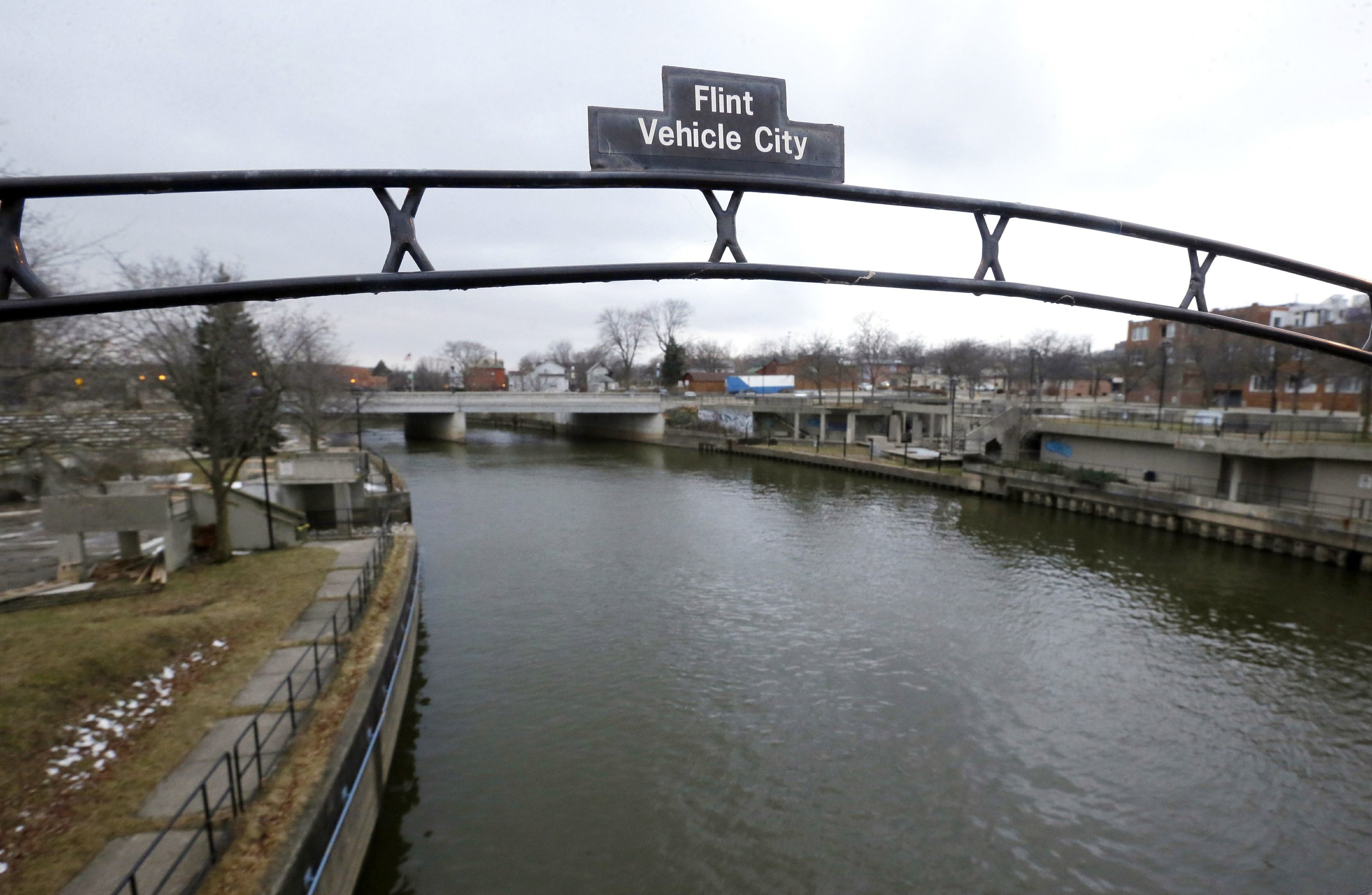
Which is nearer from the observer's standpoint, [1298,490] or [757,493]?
[1298,490]

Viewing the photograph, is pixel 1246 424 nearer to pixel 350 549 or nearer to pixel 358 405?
pixel 350 549

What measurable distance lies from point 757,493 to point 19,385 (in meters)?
28.3

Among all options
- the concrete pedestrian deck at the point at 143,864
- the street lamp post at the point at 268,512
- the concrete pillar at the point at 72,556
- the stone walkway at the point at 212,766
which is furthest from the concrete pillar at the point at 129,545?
the concrete pedestrian deck at the point at 143,864

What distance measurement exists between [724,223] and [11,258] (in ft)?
9.54

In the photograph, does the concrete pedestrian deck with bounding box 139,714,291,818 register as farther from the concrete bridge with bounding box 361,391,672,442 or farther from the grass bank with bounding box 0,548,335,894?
the concrete bridge with bounding box 361,391,672,442

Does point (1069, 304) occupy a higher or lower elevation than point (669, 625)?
higher

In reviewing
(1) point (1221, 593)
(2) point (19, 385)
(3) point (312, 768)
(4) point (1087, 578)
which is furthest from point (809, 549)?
(2) point (19, 385)

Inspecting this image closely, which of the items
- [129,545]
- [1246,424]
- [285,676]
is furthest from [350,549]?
[1246,424]

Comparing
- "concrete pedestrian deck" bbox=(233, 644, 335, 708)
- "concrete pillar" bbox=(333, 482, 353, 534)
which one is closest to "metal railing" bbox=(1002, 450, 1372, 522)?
"concrete pedestrian deck" bbox=(233, 644, 335, 708)

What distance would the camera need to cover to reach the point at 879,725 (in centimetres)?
1109

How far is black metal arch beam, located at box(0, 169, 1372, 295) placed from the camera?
8.73 ft

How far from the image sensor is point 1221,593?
61.3 ft

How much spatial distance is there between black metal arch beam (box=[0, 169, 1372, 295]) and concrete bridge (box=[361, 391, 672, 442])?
158 ft

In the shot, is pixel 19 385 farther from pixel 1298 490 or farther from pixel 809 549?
pixel 1298 490
